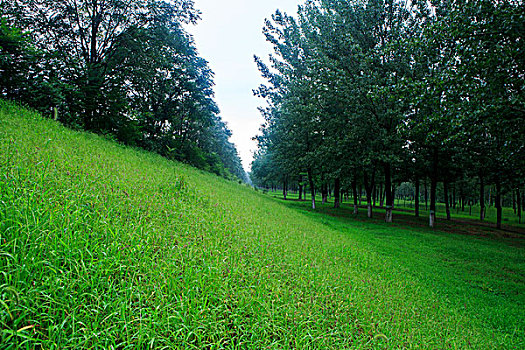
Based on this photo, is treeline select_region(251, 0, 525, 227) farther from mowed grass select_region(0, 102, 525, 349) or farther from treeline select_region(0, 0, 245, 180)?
treeline select_region(0, 0, 245, 180)

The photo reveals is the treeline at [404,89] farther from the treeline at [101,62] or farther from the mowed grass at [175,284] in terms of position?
the treeline at [101,62]

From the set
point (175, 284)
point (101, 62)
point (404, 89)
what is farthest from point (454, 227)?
point (101, 62)

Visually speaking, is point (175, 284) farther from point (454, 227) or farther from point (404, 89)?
point (454, 227)

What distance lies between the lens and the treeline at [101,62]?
11.6 meters

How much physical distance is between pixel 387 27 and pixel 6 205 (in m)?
20.1

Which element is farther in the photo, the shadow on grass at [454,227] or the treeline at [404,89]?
the shadow on grass at [454,227]

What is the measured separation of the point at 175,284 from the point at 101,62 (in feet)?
63.1

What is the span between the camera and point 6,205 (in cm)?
263

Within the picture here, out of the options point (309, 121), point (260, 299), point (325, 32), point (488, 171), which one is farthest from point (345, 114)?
point (260, 299)

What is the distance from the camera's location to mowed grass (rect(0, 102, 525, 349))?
6.24ft

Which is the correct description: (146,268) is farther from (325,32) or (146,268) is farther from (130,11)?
(130,11)

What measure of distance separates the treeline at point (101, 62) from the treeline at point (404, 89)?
9.06 metres

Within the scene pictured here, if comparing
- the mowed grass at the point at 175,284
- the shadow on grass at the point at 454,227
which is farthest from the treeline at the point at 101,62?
the shadow on grass at the point at 454,227

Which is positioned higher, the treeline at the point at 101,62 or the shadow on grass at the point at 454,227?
the treeline at the point at 101,62
